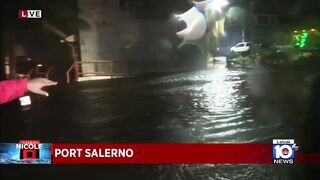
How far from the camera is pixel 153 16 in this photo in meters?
3.01

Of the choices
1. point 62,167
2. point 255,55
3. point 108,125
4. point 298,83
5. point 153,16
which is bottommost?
point 62,167

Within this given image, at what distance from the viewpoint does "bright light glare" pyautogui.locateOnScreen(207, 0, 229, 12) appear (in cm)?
294

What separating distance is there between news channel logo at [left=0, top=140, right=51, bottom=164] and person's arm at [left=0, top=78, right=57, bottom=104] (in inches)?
12.0

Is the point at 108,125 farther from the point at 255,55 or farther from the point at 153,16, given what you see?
the point at 255,55

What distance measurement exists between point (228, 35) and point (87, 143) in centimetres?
115

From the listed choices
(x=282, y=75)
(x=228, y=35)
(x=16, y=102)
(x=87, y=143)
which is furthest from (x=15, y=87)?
(x=282, y=75)

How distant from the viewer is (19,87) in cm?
298

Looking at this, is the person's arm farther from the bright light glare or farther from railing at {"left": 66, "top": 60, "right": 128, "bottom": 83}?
the bright light glare

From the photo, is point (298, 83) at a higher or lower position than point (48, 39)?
lower

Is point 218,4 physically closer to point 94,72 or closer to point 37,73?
point 94,72

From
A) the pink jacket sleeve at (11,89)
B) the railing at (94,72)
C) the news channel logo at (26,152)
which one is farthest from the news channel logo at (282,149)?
the pink jacket sleeve at (11,89)

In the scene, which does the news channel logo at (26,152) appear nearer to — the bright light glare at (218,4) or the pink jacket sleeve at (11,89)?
the pink jacket sleeve at (11,89)

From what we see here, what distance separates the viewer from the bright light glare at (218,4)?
2.94 m

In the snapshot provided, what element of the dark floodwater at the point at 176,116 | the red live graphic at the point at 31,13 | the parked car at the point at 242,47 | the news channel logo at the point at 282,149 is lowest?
the news channel logo at the point at 282,149
